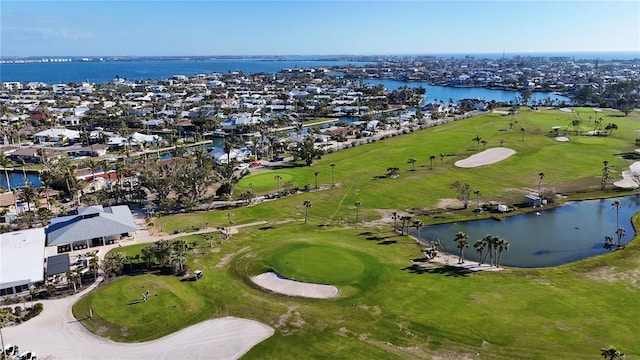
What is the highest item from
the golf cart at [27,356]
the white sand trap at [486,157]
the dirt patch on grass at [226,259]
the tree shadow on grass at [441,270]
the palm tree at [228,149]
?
the palm tree at [228,149]

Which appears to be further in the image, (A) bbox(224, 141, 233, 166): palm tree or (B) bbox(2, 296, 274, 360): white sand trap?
(A) bbox(224, 141, 233, 166): palm tree

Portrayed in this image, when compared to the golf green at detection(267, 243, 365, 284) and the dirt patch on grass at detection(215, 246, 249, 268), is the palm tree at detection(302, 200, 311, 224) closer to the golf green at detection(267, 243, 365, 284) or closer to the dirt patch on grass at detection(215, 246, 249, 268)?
the golf green at detection(267, 243, 365, 284)

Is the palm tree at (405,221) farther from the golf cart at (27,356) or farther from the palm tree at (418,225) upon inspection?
the golf cart at (27,356)

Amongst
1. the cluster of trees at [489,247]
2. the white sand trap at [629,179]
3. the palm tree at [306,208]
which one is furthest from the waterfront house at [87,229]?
the white sand trap at [629,179]

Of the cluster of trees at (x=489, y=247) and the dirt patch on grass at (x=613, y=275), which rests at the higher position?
the cluster of trees at (x=489, y=247)

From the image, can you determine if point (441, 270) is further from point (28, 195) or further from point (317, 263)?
point (28, 195)

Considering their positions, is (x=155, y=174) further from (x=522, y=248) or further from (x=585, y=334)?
(x=585, y=334)

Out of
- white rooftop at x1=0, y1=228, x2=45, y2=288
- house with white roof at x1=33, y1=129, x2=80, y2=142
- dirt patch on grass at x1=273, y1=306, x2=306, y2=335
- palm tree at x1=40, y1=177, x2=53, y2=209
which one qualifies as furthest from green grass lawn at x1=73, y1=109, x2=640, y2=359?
house with white roof at x1=33, y1=129, x2=80, y2=142
